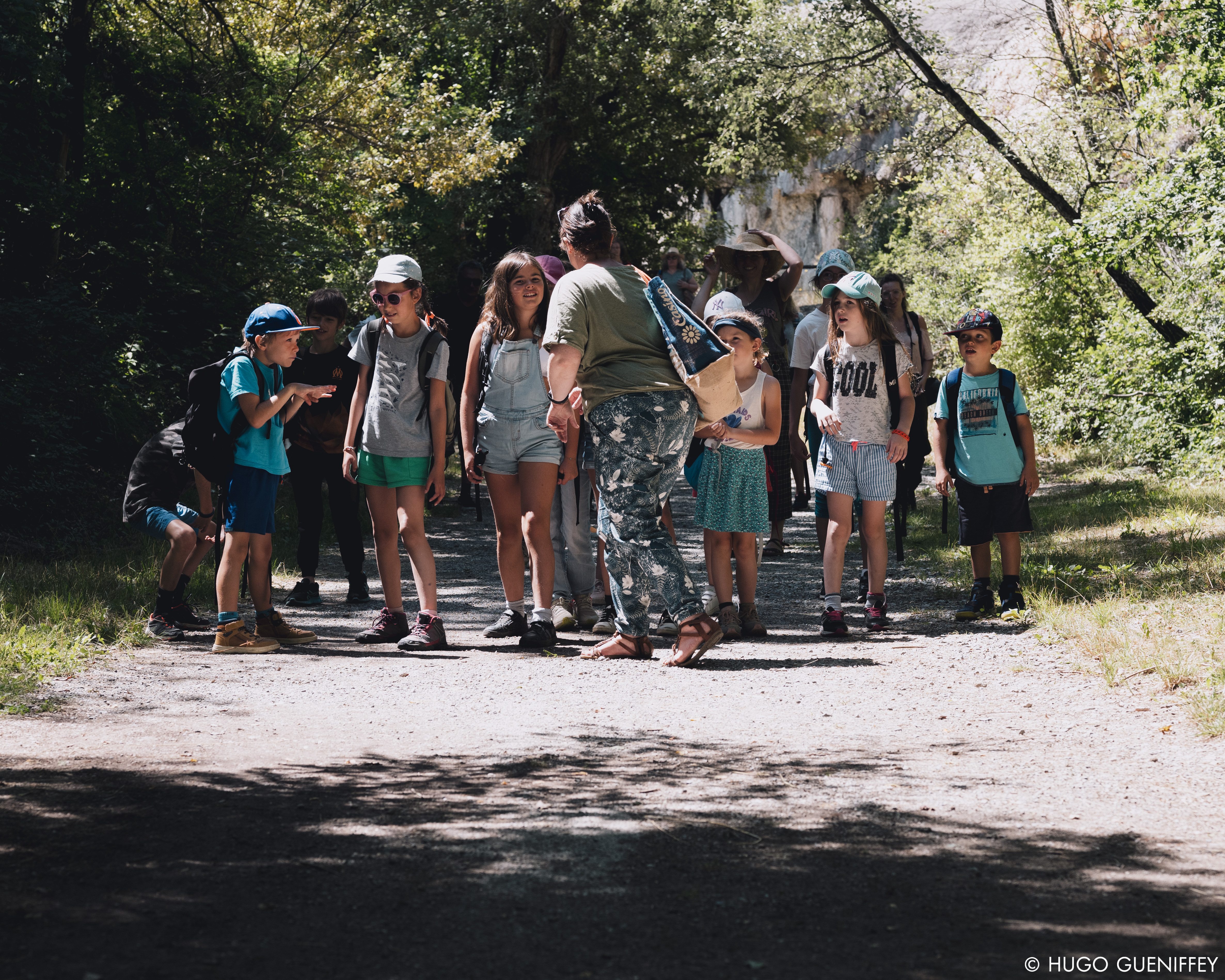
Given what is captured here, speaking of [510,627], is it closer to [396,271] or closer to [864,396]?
[396,271]

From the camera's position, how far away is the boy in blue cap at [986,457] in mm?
7395

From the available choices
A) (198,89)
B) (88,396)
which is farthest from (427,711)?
(198,89)

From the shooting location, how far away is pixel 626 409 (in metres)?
6.27

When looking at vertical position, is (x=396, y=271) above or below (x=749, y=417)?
above

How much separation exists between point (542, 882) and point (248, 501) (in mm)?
3999

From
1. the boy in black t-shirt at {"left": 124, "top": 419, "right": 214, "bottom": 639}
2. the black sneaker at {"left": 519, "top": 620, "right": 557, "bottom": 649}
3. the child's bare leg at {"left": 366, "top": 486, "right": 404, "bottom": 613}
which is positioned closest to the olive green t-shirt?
the black sneaker at {"left": 519, "top": 620, "right": 557, "bottom": 649}

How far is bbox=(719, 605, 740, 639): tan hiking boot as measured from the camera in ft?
23.7

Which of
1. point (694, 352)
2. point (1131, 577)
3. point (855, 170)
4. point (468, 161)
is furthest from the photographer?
point (855, 170)

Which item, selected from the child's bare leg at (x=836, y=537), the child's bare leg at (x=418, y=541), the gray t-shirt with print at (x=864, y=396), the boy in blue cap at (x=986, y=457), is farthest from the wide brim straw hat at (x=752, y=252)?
the child's bare leg at (x=418, y=541)

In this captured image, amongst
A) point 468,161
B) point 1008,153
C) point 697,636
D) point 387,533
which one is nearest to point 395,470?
point 387,533

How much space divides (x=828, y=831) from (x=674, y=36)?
71.2ft

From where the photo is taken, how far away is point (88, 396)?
38.3ft

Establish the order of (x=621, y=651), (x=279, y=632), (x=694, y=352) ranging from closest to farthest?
(x=694, y=352), (x=621, y=651), (x=279, y=632)

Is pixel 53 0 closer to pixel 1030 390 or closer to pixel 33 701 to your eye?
pixel 33 701
